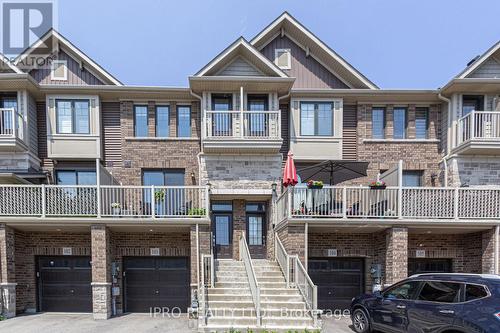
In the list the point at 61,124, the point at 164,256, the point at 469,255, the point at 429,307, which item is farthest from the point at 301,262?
the point at 61,124

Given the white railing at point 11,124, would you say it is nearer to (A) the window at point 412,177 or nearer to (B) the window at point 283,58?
(B) the window at point 283,58

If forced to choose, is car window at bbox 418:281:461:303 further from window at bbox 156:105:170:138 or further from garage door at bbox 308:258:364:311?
window at bbox 156:105:170:138

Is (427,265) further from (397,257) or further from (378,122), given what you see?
(378,122)

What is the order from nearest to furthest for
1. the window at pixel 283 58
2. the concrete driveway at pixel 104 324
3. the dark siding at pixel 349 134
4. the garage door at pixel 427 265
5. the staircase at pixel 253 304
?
the staircase at pixel 253 304 → the concrete driveway at pixel 104 324 → the garage door at pixel 427 265 → the dark siding at pixel 349 134 → the window at pixel 283 58

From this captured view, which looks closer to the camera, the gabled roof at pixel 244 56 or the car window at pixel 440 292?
the car window at pixel 440 292

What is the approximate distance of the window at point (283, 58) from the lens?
12461 millimetres

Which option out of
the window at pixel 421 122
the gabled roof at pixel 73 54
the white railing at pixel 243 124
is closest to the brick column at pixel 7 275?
the gabled roof at pixel 73 54

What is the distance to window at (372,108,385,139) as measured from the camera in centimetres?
1207

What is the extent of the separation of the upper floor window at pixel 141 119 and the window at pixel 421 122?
11.3 meters

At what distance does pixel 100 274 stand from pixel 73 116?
632 centimetres

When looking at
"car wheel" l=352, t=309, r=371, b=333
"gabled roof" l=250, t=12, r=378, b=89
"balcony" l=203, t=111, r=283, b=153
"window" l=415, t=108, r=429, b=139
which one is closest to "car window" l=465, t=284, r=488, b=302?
"car wheel" l=352, t=309, r=371, b=333

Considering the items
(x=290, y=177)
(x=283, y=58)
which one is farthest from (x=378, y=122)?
(x=290, y=177)

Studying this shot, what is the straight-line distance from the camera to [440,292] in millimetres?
6270

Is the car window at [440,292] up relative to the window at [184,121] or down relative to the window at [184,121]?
down
